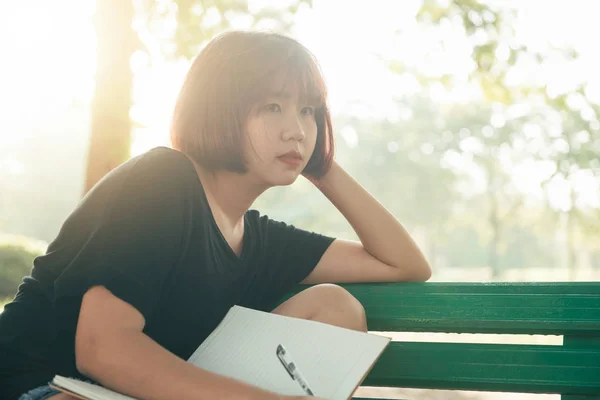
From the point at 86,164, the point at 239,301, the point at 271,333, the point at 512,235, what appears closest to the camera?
the point at 271,333

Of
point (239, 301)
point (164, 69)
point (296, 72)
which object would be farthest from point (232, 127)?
point (164, 69)

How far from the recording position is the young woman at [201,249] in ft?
5.70

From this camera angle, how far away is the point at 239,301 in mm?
2434

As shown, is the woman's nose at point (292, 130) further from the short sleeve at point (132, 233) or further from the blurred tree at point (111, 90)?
the blurred tree at point (111, 90)

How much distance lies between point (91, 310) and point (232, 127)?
77 centimetres

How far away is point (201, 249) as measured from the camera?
209 centimetres

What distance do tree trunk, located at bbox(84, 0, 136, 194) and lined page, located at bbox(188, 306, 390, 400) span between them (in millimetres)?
2787

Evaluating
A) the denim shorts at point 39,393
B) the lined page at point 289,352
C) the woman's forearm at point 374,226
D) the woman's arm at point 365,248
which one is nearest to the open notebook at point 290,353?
the lined page at point 289,352

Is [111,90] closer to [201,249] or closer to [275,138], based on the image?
[275,138]

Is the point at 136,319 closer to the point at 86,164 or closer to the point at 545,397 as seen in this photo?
the point at 86,164

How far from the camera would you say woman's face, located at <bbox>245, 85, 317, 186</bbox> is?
2285 millimetres

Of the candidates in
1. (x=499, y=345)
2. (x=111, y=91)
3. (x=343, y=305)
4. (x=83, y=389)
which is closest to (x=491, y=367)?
(x=499, y=345)

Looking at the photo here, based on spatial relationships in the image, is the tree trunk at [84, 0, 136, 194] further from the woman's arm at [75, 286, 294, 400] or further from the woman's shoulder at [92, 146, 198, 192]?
the woman's arm at [75, 286, 294, 400]

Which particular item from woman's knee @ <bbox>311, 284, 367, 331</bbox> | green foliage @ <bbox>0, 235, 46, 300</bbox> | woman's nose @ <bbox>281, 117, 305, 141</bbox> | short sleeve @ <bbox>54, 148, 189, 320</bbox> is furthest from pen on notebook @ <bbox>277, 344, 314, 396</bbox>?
green foliage @ <bbox>0, 235, 46, 300</bbox>
